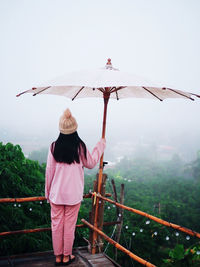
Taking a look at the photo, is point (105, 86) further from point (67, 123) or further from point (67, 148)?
point (67, 148)

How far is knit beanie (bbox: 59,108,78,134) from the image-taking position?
2216 millimetres

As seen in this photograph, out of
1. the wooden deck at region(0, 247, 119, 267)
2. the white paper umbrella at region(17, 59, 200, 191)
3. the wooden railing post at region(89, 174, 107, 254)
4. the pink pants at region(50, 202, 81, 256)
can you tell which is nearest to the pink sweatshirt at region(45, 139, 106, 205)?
the pink pants at region(50, 202, 81, 256)

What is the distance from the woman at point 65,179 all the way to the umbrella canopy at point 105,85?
1.06ft

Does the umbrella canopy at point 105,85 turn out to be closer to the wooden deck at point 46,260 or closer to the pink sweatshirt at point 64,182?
the pink sweatshirt at point 64,182

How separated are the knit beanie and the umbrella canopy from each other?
0.30 metres

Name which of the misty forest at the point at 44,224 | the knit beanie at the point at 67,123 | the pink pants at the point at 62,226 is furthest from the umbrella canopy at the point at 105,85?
the misty forest at the point at 44,224

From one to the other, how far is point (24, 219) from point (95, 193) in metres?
2.83

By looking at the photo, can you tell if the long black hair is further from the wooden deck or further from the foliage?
the foliage

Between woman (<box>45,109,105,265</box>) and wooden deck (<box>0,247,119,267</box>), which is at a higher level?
woman (<box>45,109,105,265</box>)

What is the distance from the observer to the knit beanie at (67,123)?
7.27 feet

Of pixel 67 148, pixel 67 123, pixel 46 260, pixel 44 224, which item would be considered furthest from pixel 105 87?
pixel 44 224

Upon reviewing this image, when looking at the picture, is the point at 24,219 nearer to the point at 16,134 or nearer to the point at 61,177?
the point at 61,177

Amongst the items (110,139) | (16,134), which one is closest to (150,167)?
(110,139)

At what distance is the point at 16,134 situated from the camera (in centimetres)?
9600
